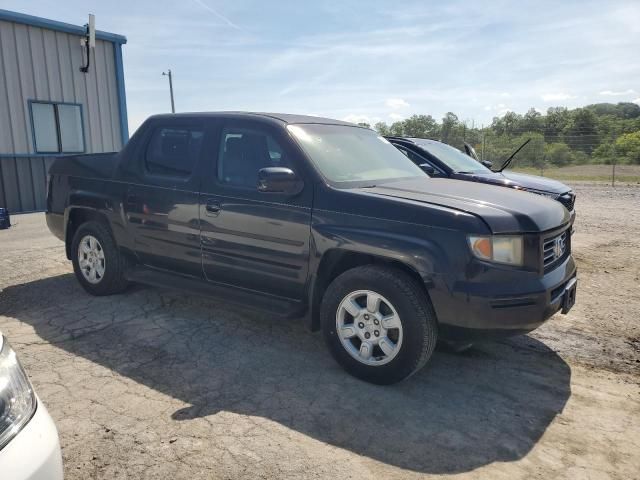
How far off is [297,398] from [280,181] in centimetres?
147

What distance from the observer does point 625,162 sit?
26109mm

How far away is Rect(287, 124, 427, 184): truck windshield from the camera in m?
3.79

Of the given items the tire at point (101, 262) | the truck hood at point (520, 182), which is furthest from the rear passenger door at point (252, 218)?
the truck hood at point (520, 182)

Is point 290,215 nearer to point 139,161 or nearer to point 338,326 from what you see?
point 338,326

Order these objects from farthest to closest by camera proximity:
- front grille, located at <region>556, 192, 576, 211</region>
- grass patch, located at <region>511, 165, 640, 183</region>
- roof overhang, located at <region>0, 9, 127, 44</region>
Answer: grass patch, located at <region>511, 165, 640, 183</region> < roof overhang, located at <region>0, 9, 127, 44</region> < front grille, located at <region>556, 192, 576, 211</region>

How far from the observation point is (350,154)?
4105 millimetres

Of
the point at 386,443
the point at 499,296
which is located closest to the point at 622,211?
the point at 499,296

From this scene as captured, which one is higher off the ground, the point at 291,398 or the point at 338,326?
the point at 338,326

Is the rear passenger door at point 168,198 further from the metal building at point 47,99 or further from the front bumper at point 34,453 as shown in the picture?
the metal building at point 47,99

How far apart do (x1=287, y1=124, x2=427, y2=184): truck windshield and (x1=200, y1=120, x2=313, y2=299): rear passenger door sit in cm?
18

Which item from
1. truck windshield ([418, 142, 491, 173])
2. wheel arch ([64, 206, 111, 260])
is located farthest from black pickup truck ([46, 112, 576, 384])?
truck windshield ([418, 142, 491, 173])

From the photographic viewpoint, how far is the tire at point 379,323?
3.16 metres

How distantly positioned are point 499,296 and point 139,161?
3457 millimetres

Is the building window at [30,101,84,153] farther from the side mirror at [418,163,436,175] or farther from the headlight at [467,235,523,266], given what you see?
the headlight at [467,235,523,266]
